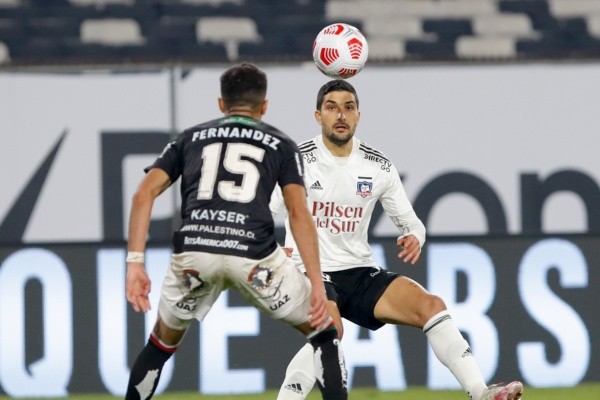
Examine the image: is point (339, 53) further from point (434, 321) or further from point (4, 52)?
point (4, 52)

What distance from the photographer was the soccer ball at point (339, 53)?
7.63 meters

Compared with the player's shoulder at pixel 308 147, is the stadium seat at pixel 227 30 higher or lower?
higher

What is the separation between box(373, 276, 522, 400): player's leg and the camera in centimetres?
698

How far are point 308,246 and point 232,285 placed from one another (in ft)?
1.27

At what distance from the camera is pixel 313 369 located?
701 centimetres

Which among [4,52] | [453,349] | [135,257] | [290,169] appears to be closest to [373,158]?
[453,349]

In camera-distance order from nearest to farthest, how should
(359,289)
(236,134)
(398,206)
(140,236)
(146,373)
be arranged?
(140,236), (236,134), (146,373), (359,289), (398,206)

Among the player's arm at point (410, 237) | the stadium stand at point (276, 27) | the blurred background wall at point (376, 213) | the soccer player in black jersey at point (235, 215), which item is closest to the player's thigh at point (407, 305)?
the player's arm at point (410, 237)

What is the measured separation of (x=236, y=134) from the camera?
609 cm

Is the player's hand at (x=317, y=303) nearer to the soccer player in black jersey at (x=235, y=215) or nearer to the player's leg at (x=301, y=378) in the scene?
the soccer player in black jersey at (x=235, y=215)

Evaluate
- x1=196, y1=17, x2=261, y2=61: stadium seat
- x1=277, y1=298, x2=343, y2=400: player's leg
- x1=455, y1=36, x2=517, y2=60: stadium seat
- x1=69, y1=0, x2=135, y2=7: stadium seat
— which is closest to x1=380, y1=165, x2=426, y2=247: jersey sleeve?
x1=277, y1=298, x2=343, y2=400: player's leg

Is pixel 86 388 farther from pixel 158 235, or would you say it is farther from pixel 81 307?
pixel 158 235

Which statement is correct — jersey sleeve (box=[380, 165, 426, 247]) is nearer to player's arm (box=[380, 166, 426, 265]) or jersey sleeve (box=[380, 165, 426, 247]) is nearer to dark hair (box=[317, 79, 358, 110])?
player's arm (box=[380, 166, 426, 265])

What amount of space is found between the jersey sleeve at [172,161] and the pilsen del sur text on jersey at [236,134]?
83mm
